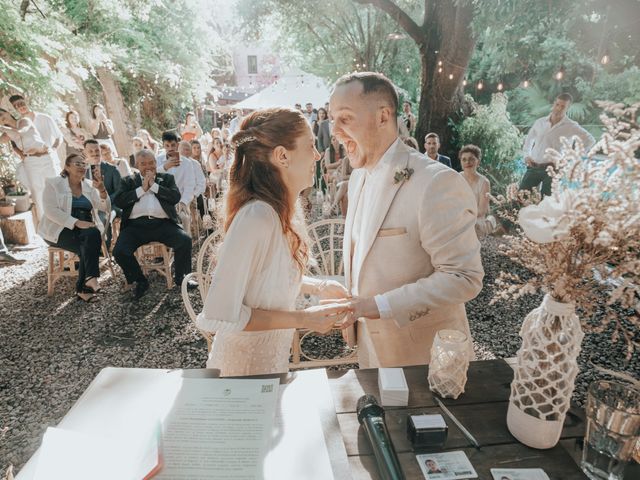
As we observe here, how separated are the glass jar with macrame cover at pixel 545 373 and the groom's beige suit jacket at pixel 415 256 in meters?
0.59

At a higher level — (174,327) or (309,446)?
(309,446)

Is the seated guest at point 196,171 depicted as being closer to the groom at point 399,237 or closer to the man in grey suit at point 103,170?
the man in grey suit at point 103,170

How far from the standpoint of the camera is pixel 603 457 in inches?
37.9

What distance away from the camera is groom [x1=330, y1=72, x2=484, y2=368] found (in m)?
1.66

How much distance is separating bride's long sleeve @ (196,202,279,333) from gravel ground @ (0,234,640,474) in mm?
2109

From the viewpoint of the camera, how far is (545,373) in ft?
3.35

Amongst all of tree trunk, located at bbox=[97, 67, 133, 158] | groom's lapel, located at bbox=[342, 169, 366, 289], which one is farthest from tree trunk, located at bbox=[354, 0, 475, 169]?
tree trunk, located at bbox=[97, 67, 133, 158]

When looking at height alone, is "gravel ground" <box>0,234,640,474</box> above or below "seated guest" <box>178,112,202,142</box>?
below

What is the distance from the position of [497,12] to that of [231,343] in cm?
600

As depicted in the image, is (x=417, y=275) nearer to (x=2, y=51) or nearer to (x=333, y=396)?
(x=333, y=396)

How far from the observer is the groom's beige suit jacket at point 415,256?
1.65m

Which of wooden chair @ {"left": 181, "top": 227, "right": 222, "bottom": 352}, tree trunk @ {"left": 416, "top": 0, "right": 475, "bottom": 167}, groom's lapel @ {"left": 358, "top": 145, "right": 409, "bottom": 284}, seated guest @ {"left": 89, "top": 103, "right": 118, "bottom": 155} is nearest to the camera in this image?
groom's lapel @ {"left": 358, "top": 145, "right": 409, "bottom": 284}

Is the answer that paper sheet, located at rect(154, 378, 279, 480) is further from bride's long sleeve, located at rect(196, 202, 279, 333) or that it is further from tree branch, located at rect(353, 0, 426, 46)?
tree branch, located at rect(353, 0, 426, 46)

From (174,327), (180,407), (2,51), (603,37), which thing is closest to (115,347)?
(174,327)
